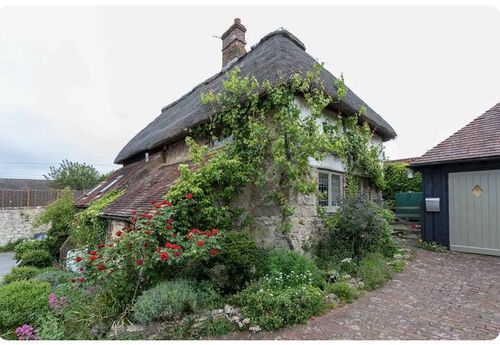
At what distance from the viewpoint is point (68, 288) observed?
4.76 meters

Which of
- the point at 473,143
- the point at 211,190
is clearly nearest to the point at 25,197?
the point at 211,190

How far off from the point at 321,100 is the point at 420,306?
4026 millimetres

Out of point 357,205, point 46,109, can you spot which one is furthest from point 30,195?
point 357,205

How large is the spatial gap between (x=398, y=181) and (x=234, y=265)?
33.4 feet

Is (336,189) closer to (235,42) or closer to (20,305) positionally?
(20,305)

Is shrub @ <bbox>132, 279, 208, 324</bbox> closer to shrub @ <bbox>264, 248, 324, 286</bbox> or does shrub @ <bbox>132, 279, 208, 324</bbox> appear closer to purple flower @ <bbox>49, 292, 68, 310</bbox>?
shrub @ <bbox>264, 248, 324, 286</bbox>

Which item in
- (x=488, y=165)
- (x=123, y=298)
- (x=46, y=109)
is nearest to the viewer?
(x=123, y=298)

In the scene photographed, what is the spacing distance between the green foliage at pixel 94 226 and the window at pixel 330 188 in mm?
6316

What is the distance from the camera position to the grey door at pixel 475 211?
6539 millimetres

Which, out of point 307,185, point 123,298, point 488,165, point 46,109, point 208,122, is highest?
point 46,109

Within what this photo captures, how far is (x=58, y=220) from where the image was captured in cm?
1198

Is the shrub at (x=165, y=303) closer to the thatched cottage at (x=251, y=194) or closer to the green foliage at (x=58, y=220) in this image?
the thatched cottage at (x=251, y=194)

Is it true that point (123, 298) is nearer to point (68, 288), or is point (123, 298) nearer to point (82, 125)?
point (68, 288)

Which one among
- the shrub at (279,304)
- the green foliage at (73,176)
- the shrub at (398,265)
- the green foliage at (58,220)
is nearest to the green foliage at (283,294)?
the shrub at (279,304)
